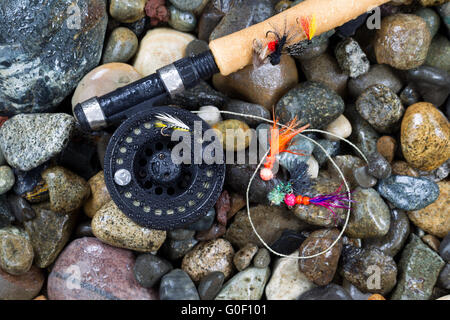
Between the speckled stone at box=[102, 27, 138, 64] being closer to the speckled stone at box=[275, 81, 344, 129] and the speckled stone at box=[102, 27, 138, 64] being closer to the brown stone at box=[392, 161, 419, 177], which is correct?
the speckled stone at box=[275, 81, 344, 129]

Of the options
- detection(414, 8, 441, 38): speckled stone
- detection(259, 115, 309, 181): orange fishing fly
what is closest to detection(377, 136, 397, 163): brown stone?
detection(259, 115, 309, 181): orange fishing fly

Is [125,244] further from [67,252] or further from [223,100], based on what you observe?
[223,100]

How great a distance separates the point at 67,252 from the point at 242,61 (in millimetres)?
2089

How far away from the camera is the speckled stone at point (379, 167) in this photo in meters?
3.62

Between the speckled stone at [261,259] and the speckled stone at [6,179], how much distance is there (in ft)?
6.82

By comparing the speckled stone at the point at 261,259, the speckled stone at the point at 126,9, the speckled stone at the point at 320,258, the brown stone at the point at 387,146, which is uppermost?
the speckled stone at the point at 126,9

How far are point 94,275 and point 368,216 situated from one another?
7.42 ft

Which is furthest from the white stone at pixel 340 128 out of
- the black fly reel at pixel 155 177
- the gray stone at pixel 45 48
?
the gray stone at pixel 45 48

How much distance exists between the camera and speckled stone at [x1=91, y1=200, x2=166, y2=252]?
3447 millimetres

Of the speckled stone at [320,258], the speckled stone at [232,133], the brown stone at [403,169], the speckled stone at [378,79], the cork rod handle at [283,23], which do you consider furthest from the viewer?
the speckled stone at [378,79]

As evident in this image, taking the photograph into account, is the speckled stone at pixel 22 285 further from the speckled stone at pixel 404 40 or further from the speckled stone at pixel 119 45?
the speckled stone at pixel 404 40

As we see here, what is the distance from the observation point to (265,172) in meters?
3.54

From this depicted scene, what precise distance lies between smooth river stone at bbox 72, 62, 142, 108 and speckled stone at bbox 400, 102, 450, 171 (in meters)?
2.36

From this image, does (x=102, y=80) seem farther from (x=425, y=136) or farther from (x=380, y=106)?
(x=425, y=136)
